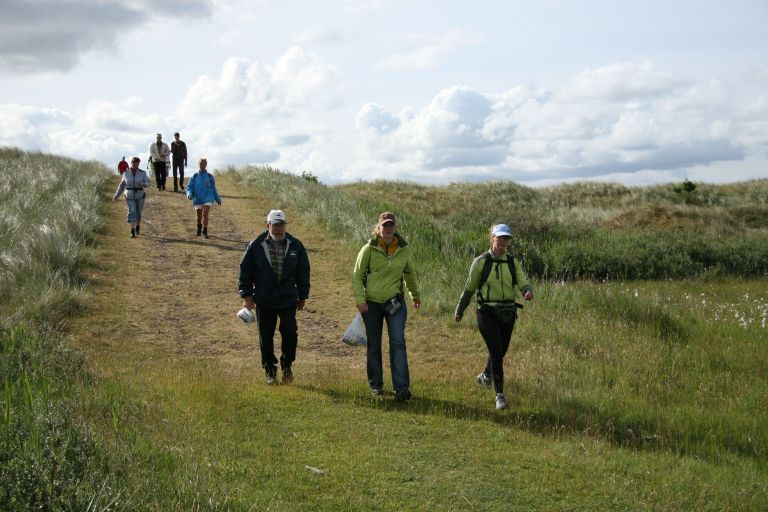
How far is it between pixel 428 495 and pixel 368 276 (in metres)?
3.19

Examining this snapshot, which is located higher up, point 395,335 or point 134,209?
point 134,209

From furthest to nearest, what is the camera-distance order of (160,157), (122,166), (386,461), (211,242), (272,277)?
(122,166), (160,157), (211,242), (272,277), (386,461)

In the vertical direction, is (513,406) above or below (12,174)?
below

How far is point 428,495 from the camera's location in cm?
625

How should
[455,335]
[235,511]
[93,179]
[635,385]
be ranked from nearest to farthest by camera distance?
1. [235,511]
2. [635,385]
3. [455,335]
4. [93,179]

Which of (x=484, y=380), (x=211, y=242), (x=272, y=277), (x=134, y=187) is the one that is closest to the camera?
(x=272, y=277)

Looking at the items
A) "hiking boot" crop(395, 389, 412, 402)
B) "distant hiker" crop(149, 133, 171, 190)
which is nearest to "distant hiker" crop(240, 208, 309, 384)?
"hiking boot" crop(395, 389, 412, 402)

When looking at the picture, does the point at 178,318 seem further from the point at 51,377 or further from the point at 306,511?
the point at 306,511

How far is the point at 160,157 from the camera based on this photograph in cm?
2591

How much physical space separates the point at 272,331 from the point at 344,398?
4.22ft

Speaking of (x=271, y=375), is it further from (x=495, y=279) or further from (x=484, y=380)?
(x=495, y=279)

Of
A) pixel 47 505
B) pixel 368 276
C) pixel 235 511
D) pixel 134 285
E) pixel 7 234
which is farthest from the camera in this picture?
pixel 7 234

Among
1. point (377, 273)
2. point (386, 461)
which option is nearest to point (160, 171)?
point (377, 273)

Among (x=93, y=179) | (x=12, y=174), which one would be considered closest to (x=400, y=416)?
(x=93, y=179)
